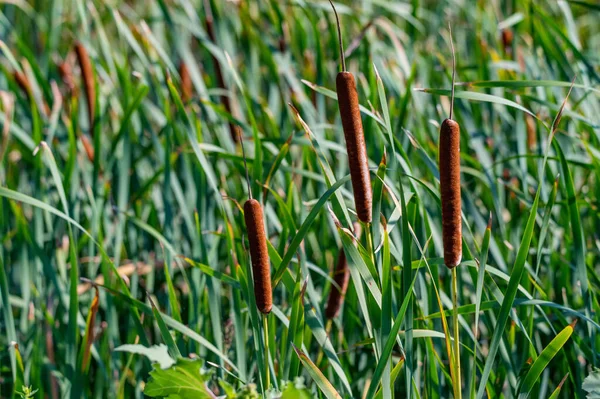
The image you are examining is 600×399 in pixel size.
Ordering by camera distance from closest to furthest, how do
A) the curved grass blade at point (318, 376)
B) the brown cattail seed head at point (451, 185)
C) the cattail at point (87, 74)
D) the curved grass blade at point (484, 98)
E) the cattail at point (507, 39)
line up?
the brown cattail seed head at point (451, 185), the curved grass blade at point (318, 376), the curved grass blade at point (484, 98), the cattail at point (87, 74), the cattail at point (507, 39)

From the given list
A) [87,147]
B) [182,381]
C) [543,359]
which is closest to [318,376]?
[182,381]

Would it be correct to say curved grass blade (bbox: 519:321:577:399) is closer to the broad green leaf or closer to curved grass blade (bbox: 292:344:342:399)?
curved grass blade (bbox: 292:344:342:399)

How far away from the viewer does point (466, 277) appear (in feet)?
5.71

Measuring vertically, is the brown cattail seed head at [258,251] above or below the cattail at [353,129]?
below

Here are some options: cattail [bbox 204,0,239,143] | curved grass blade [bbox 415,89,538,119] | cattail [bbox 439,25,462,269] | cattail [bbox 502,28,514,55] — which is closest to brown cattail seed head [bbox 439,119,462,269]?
cattail [bbox 439,25,462,269]

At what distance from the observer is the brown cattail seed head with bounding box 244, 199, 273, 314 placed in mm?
1046

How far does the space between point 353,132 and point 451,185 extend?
16 cm

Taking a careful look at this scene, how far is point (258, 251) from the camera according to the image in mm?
1067

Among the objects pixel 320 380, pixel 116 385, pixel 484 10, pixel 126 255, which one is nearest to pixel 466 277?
pixel 320 380

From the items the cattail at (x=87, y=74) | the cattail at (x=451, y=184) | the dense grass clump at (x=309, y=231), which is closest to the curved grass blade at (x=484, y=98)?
the dense grass clump at (x=309, y=231)

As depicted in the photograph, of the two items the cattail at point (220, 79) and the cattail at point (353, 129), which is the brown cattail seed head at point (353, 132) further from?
the cattail at point (220, 79)

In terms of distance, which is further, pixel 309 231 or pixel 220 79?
pixel 220 79

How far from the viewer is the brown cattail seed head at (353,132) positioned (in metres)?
1.05

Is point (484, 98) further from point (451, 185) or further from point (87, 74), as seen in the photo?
point (87, 74)
